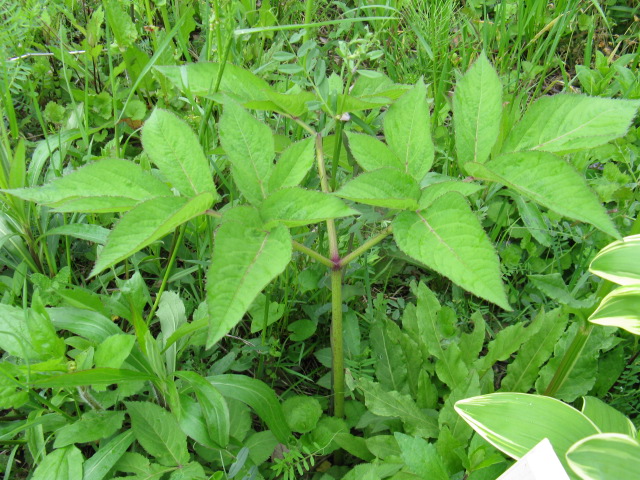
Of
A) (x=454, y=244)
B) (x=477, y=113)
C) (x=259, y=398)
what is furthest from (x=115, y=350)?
(x=477, y=113)

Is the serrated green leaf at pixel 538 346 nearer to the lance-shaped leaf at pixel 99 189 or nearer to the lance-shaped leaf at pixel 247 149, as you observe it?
the lance-shaped leaf at pixel 247 149

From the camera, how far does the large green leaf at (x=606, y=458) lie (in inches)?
36.8

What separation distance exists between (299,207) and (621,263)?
1.99ft

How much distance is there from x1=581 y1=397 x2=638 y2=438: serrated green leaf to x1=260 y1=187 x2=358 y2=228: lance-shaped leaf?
74 centimetres

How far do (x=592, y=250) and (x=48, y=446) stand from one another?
1702 millimetres

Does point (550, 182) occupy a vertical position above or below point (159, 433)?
above

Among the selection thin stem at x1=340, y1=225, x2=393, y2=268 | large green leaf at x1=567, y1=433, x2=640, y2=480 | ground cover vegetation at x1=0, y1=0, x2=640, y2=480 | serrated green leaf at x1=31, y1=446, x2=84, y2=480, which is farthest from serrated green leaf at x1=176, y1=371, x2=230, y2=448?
large green leaf at x1=567, y1=433, x2=640, y2=480

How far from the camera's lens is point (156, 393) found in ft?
4.73

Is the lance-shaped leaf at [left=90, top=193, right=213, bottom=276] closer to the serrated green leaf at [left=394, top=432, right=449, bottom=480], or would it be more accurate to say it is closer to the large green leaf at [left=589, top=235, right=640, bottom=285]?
the serrated green leaf at [left=394, top=432, right=449, bottom=480]

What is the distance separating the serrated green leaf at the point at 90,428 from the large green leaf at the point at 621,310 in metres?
1.08

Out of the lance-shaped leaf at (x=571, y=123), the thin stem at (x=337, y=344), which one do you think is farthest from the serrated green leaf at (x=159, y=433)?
the lance-shaped leaf at (x=571, y=123)

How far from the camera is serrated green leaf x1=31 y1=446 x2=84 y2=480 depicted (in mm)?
1277

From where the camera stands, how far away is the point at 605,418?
1220 millimetres

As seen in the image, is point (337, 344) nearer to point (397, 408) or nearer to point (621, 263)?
point (397, 408)
